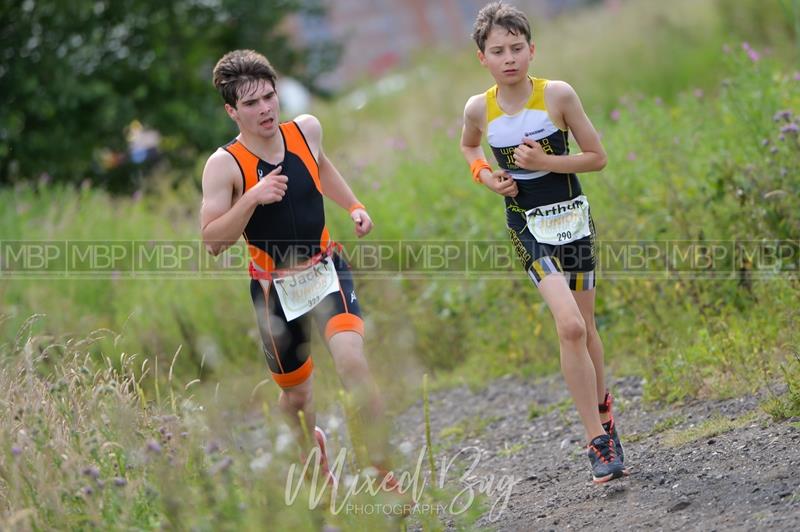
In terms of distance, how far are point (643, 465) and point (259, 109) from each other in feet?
7.63

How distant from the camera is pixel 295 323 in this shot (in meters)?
5.22

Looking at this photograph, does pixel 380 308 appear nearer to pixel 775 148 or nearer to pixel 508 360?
pixel 508 360

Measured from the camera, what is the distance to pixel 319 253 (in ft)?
17.3

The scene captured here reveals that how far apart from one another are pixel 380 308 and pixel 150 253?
103 inches

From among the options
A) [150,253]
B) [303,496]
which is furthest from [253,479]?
[150,253]

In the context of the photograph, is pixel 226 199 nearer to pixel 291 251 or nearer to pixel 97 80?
pixel 291 251

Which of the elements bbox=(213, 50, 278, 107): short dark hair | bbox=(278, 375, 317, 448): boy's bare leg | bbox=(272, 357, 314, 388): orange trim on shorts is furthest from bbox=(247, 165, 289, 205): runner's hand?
bbox=(278, 375, 317, 448): boy's bare leg

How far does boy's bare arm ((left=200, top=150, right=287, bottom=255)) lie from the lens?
15.9 ft

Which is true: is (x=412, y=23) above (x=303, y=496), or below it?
above

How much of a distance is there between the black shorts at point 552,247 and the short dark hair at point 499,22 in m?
0.65

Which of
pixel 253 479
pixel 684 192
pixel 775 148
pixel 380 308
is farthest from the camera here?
pixel 380 308

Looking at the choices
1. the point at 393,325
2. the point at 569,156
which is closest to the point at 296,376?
the point at 569,156

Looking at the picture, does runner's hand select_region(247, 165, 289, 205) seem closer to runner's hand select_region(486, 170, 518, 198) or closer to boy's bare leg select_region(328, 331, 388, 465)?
boy's bare leg select_region(328, 331, 388, 465)

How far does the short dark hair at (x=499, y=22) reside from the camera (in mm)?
5090
